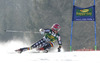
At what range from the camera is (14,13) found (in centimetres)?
5669

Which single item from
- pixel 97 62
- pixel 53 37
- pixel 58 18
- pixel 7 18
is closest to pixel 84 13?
pixel 53 37

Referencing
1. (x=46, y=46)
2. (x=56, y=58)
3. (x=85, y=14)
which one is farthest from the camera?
(x=85, y=14)

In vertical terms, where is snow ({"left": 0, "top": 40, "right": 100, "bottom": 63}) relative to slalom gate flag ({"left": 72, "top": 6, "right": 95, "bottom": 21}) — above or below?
below

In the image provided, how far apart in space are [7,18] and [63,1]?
20.1 m

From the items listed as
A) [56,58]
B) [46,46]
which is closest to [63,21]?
[46,46]

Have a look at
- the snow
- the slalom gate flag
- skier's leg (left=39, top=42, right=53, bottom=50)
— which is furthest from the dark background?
the snow

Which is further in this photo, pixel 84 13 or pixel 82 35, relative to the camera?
pixel 82 35

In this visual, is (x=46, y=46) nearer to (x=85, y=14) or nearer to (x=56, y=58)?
(x=85, y=14)

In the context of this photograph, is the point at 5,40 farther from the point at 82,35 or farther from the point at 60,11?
the point at 82,35

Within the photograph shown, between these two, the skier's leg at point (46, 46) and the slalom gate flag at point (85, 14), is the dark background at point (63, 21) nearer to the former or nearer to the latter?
the slalom gate flag at point (85, 14)

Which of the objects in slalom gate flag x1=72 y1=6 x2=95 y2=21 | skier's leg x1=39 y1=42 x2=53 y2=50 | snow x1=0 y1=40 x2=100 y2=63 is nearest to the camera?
snow x1=0 y1=40 x2=100 y2=63

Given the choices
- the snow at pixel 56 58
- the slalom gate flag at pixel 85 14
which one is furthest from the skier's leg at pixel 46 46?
the snow at pixel 56 58

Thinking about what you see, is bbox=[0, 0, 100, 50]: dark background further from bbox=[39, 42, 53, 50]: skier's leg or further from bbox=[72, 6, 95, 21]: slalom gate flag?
bbox=[39, 42, 53, 50]: skier's leg

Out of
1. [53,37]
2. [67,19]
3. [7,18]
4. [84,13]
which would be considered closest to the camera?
[53,37]
